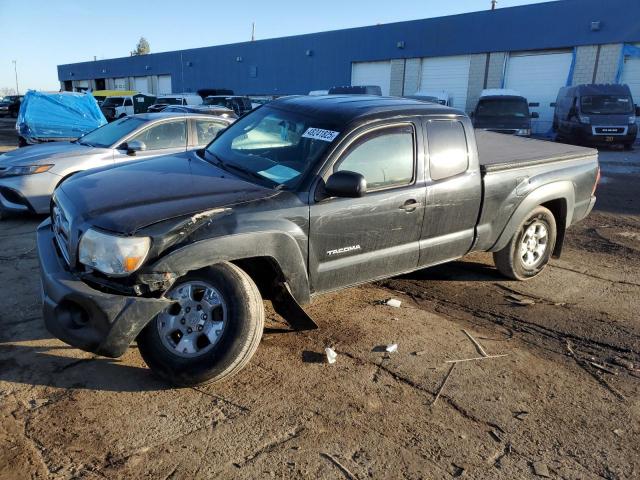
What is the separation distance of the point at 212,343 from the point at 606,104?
18.9 m

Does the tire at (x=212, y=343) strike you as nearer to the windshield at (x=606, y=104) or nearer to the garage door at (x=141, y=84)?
the windshield at (x=606, y=104)

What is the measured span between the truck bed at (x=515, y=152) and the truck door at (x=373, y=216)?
0.93 metres

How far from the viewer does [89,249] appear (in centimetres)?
296

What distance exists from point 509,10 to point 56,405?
26.7 metres

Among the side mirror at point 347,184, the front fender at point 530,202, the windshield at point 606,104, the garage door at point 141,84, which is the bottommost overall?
the front fender at point 530,202

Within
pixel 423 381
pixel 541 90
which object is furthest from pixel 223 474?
pixel 541 90

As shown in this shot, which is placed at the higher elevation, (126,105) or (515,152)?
(515,152)

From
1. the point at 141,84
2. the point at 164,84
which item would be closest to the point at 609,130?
the point at 164,84

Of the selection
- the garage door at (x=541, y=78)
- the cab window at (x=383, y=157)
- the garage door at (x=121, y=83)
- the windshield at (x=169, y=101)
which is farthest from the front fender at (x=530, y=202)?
the garage door at (x=121, y=83)

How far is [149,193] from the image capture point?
3299mm

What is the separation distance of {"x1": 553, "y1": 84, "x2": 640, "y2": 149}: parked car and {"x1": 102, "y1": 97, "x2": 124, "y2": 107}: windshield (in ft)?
69.8

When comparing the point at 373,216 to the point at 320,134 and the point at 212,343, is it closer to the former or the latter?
the point at 320,134

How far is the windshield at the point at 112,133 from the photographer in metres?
7.37

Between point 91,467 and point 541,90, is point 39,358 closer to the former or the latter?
point 91,467
